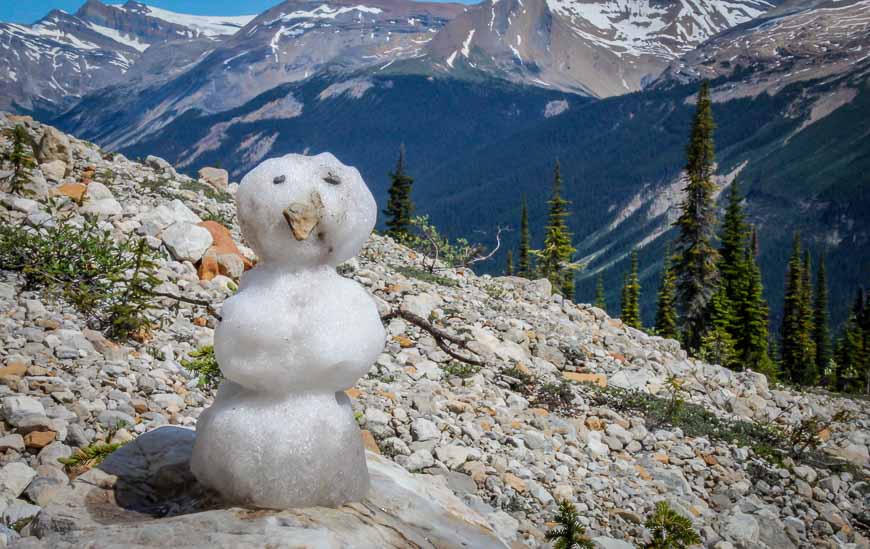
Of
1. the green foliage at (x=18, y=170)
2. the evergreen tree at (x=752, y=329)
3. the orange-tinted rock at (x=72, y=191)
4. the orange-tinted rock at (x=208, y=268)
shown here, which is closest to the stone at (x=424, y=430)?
the orange-tinted rock at (x=208, y=268)

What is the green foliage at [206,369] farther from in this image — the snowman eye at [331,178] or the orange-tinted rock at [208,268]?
the snowman eye at [331,178]

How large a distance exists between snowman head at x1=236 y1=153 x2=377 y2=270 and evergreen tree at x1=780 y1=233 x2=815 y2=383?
177ft

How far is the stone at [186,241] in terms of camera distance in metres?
11.3

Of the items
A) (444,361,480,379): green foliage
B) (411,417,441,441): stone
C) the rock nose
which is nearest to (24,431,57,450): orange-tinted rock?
the rock nose

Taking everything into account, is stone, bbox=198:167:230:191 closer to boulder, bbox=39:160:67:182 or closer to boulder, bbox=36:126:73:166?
boulder, bbox=36:126:73:166

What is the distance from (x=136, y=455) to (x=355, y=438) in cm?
155

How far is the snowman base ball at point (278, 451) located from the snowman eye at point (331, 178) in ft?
3.55

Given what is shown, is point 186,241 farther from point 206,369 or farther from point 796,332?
point 796,332

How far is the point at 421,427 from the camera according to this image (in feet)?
26.7

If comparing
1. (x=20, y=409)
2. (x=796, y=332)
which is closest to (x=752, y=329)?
(x=796, y=332)

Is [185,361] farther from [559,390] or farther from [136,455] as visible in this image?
[559,390]

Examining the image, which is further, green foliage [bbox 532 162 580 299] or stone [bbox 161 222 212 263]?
green foliage [bbox 532 162 580 299]

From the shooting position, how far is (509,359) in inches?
469

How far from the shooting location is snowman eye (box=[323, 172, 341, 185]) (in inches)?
134
